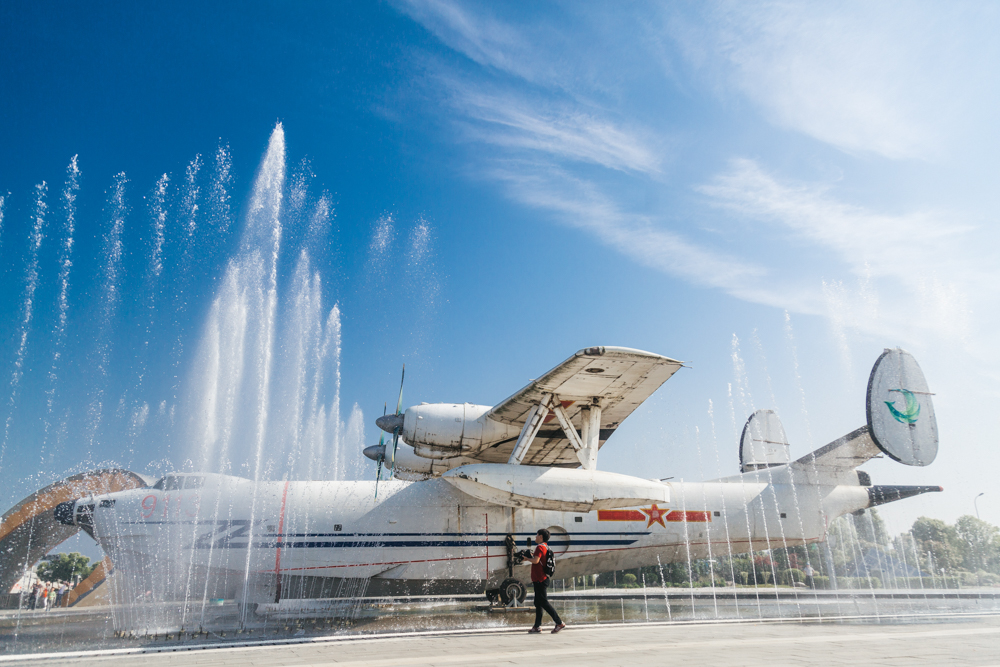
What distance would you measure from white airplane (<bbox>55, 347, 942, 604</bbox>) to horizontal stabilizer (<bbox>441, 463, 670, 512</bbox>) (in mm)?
28

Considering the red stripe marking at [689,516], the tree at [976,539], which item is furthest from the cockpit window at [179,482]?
the tree at [976,539]

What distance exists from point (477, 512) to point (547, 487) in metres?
3.16

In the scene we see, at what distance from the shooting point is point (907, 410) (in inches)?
515

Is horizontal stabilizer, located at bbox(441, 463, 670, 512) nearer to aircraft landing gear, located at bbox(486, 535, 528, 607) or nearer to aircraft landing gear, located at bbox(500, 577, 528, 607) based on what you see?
aircraft landing gear, located at bbox(486, 535, 528, 607)

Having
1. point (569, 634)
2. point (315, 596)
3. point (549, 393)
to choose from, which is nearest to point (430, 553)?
point (315, 596)

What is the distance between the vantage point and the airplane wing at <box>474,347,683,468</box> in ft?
28.8

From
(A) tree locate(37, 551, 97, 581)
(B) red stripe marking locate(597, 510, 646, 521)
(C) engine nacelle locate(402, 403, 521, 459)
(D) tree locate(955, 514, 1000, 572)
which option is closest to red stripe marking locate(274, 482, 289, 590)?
(C) engine nacelle locate(402, 403, 521, 459)

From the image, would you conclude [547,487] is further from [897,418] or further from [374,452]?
[897,418]

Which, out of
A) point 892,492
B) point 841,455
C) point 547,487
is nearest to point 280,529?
point 547,487

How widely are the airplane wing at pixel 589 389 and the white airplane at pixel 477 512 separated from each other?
41mm

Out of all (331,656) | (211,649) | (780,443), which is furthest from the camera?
(780,443)

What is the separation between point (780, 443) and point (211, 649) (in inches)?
697

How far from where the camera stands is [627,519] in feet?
41.9

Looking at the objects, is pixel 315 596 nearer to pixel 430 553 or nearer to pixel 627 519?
pixel 430 553
